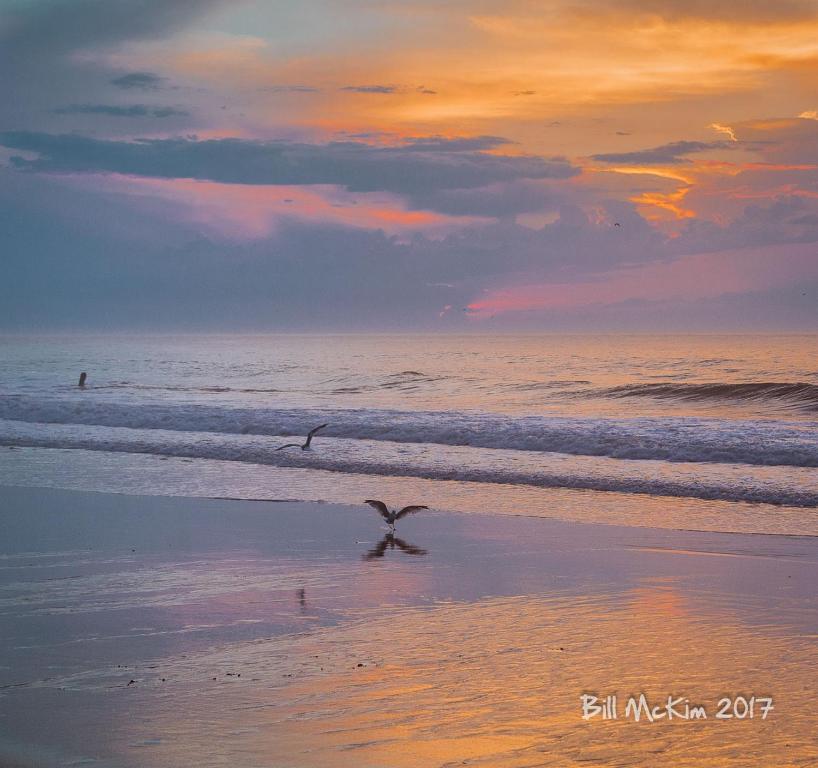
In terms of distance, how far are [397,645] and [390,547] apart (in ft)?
11.8

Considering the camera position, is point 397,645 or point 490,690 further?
point 397,645

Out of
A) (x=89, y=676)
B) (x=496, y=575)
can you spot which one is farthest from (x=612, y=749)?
(x=496, y=575)

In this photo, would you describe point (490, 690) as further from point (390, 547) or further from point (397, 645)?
point (390, 547)

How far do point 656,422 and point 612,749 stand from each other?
61.1 ft

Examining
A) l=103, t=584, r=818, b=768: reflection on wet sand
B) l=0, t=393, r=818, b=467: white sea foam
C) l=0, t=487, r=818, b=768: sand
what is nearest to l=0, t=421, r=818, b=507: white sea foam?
l=0, t=393, r=818, b=467: white sea foam

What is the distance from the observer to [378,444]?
2081 centimetres

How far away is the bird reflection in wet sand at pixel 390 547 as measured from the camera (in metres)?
9.56

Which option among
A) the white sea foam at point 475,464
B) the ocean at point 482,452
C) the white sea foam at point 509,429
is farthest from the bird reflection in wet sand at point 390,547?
the white sea foam at point 509,429

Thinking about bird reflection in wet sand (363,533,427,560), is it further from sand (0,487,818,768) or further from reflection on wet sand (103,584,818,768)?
reflection on wet sand (103,584,818,768)

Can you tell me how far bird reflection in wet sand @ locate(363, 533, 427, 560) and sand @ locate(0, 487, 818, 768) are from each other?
64 millimetres

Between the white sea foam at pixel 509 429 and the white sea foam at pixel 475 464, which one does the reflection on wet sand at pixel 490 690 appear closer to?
the white sea foam at pixel 475 464

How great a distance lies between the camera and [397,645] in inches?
250

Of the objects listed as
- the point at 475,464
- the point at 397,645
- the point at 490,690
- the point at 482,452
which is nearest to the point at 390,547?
the point at 397,645

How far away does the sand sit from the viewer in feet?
15.4
